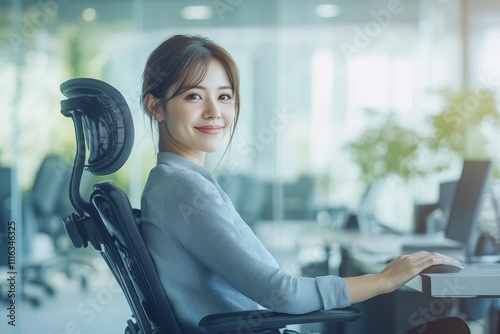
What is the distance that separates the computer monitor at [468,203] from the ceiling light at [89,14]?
446 centimetres

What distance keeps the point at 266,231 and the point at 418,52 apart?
2.13 meters

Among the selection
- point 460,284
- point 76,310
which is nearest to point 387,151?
point 76,310

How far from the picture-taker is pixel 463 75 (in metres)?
6.92

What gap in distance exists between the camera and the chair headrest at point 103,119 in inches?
68.7

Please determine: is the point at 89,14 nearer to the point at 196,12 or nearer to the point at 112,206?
the point at 196,12

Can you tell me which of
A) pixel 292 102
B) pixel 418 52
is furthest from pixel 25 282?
pixel 418 52

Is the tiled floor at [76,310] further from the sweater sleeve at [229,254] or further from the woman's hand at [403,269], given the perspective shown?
the woman's hand at [403,269]

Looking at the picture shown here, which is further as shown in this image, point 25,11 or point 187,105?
point 25,11

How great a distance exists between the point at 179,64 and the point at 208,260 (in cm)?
52

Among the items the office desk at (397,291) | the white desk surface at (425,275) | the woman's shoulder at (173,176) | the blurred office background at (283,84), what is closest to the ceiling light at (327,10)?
the blurred office background at (283,84)

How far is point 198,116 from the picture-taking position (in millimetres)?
1950

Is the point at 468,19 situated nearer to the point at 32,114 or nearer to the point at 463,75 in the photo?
the point at 463,75

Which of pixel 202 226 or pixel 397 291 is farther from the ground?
Answer: pixel 202 226

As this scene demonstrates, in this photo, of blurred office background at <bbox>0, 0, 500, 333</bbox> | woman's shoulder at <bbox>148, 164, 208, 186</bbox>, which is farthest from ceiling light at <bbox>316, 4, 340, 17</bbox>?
woman's shoulder at <bbox>148, 164, 208, 186</bbox>
